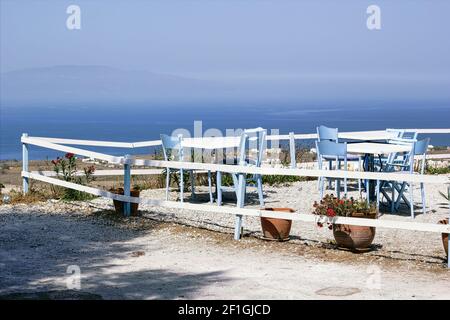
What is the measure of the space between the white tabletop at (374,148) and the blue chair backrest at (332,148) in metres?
0.09

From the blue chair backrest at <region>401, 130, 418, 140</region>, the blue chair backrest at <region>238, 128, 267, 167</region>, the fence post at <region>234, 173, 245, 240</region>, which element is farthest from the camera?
the blue chair backrest at <region>401, 130, 418, 140</region>

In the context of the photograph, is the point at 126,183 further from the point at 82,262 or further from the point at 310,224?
the point at 82,262

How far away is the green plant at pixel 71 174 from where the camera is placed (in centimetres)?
1259

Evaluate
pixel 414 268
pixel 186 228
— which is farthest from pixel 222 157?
pixel 414 268

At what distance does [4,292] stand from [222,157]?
19.6ft

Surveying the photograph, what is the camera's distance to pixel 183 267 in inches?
315

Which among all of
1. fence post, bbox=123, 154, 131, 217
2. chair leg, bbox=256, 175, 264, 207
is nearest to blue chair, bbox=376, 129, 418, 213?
chair leg, bbox=256, 175, 264, 207

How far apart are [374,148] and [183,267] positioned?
3.92 metres

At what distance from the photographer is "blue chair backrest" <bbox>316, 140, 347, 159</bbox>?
11.0 metres

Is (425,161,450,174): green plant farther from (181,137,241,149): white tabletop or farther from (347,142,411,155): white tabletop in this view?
(181,137,241,149): white tabletop

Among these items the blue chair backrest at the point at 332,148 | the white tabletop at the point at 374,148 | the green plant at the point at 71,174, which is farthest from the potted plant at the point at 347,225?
the green plant at the point at 71,174

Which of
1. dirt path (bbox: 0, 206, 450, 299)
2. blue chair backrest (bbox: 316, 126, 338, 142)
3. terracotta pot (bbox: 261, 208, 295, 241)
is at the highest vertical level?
blue chair backrest (bbox: 316, 126, 338, 142)
